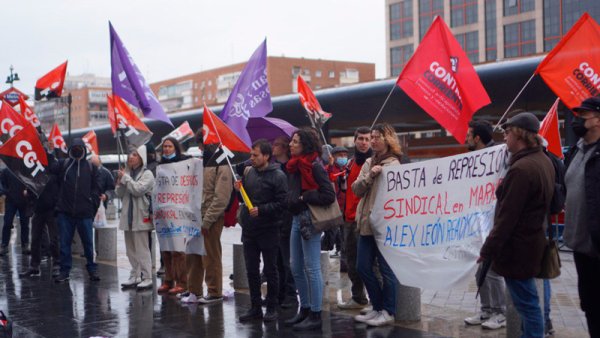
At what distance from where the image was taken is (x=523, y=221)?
5289mm

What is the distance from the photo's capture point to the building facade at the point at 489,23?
76312 millimetres

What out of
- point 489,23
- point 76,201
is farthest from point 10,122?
point 489,23

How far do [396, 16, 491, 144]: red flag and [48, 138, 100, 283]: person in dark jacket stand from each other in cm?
495

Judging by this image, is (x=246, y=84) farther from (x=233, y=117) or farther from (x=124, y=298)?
(x=124, y=298)

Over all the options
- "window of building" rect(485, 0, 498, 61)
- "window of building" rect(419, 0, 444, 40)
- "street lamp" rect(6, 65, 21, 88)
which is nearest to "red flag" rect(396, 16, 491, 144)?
"street lamp" rect(6, 65, 21, 88)

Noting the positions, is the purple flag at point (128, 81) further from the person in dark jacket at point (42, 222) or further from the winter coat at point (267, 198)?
the winter coat at point (267, 198)

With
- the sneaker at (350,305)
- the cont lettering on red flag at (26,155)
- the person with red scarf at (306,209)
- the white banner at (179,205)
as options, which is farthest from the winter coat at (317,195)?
the cont lettering on red flag at (26,155)

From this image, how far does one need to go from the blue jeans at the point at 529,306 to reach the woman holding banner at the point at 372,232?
2157 mm

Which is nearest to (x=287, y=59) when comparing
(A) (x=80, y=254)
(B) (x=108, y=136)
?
(B) (x=108, y=136)

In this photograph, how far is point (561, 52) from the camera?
8359mm

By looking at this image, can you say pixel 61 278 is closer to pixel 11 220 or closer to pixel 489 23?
pixel 11 220

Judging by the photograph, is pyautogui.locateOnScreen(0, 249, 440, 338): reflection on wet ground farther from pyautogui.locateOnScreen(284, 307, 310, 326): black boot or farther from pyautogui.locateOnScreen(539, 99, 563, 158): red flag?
pyautogui.locateOnScreen(539, 99, 563, 158): red flag

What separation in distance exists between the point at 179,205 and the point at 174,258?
2.52 ft

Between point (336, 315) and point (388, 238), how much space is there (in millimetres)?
1309
